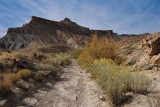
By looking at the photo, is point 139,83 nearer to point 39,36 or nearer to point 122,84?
point 122,84

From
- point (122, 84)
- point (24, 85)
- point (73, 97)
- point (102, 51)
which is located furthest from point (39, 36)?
point (122, 84)

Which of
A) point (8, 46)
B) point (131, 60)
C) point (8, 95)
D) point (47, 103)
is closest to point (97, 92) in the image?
point (47, 103)

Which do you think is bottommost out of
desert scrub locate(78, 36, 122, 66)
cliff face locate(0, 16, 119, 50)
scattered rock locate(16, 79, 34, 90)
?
scattered rock locate(16, 79, 34, 90)

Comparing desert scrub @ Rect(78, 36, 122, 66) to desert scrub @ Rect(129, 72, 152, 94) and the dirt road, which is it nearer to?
the dirt road

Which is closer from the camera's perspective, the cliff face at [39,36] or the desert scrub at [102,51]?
the desert scrub at [102,51]

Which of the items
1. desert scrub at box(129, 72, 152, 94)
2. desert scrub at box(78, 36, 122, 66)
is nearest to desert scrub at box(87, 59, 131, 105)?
desert scrub at box(129, 72, 152, 94)

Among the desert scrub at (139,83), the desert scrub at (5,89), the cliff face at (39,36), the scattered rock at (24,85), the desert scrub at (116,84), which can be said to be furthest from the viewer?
the cliff face at (39,36)

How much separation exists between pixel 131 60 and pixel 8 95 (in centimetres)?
1145

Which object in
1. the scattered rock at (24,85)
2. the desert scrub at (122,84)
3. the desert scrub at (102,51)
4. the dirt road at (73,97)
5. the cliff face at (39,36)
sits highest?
the cliff face at (39,36)

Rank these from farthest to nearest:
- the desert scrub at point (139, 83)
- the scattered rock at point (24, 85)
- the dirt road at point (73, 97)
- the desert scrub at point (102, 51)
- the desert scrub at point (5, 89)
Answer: the desert scrub at point (102, 51)
the scattered rock at point (24, 85)
the desert scrub at point (5, 89)
the dirt road at point (73, 97)
the desert scrub at point (139, 83)

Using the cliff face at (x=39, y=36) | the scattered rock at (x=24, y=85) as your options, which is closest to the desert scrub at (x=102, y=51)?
the scattered rock at (x=24, y=85)

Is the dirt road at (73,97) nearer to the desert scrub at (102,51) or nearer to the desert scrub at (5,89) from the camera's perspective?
the desert scrub at (5,89)

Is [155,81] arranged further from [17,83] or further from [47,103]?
[17,83]

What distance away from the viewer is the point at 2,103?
852 centimetres
